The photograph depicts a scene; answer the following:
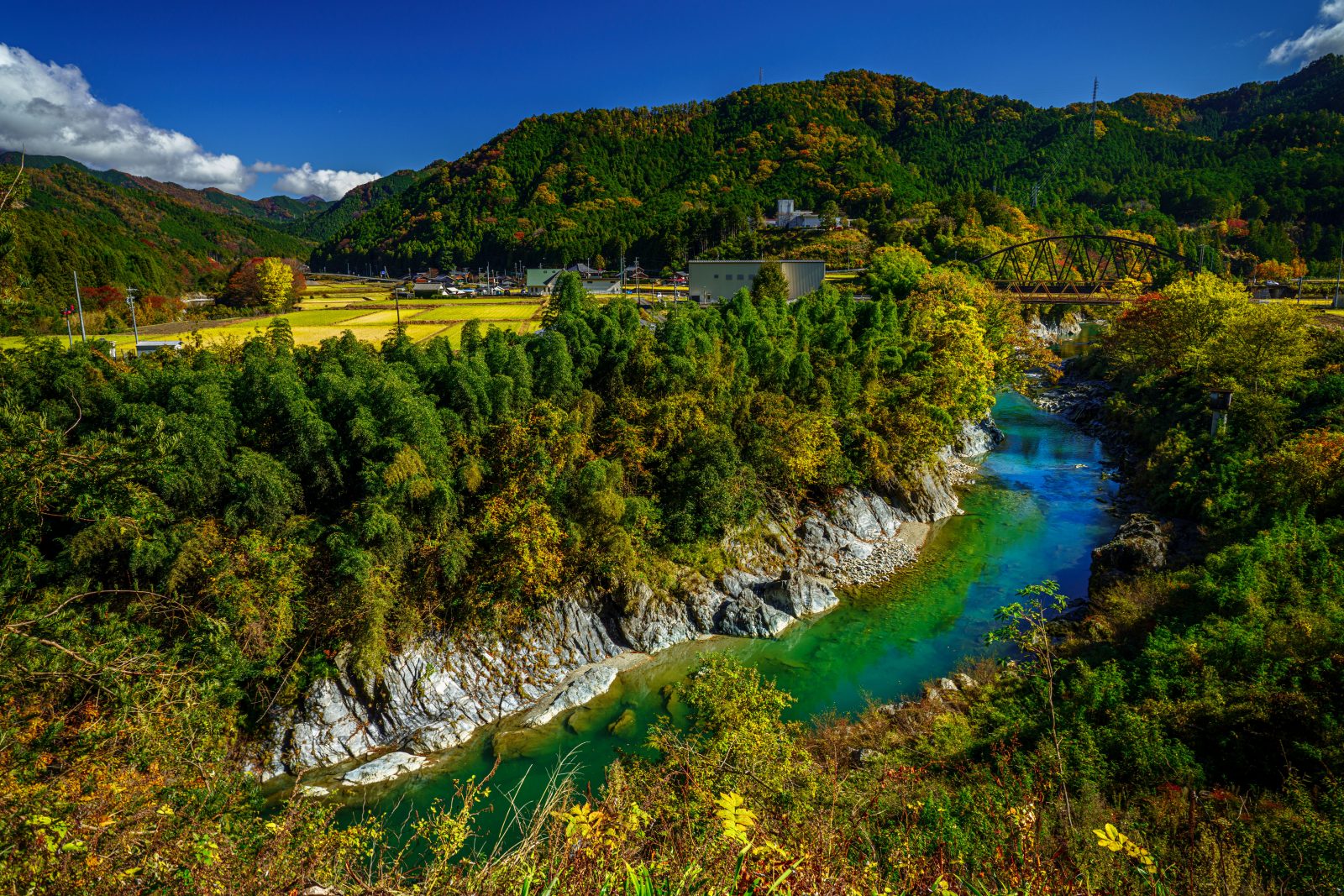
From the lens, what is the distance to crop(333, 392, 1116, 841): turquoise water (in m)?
10.0

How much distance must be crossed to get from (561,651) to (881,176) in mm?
70102

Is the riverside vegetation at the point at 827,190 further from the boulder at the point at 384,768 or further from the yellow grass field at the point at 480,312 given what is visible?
the boulder at the point at 384,768

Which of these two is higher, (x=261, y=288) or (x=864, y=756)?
(x=261, y=288)

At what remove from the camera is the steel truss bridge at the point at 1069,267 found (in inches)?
1577

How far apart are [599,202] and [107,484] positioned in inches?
2916

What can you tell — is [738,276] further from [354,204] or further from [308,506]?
[354,204]

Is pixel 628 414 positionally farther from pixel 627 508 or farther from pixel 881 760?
pixel 881 760

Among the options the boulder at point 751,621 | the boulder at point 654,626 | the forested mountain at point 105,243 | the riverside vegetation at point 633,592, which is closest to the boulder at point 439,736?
the riverside vegetation at point 633,592

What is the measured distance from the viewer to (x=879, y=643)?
1314cm

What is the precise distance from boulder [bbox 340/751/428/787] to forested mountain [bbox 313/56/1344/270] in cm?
4646

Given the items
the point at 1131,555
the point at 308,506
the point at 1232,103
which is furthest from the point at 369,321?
the point at 1232,103

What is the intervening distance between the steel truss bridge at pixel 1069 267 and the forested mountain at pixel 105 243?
37.9 metres

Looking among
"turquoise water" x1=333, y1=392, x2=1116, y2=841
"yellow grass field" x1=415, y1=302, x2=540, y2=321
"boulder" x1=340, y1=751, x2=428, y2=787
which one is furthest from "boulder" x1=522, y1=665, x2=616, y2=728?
"yellow grass field" x1=415, y1=302, x2=540, y2=321

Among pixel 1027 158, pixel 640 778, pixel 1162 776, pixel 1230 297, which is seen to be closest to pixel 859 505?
pixel 1162 776
